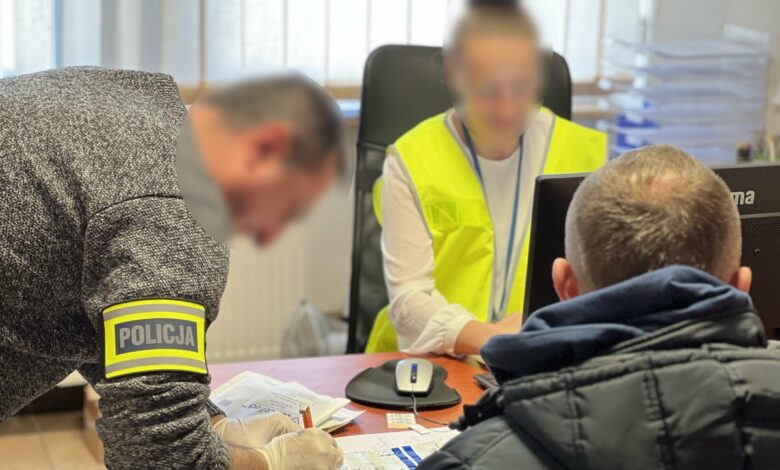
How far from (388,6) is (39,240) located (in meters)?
2.01

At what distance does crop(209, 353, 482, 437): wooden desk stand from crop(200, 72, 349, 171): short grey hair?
0.72 m

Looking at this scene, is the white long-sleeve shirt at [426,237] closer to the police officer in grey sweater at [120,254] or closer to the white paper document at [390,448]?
the white paper document at [390,448]

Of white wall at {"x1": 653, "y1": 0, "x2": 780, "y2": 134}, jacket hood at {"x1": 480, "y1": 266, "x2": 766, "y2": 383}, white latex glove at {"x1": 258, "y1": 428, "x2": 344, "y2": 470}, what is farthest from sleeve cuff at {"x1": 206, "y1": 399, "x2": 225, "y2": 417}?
white wall at {"x1": 653, "y1": 0, "x2": 780, "y2": 134}

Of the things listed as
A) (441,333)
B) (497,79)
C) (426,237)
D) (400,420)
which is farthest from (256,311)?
(400,420)

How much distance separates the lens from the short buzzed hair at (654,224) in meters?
0.98

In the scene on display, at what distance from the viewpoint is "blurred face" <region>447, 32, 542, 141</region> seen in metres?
1.93

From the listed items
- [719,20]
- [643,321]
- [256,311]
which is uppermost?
[719,20]

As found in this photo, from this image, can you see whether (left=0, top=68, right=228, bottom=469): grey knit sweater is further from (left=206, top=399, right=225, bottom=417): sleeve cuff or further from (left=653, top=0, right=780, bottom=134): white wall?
(left=653, top=0, right=780, bottom=134): white wall

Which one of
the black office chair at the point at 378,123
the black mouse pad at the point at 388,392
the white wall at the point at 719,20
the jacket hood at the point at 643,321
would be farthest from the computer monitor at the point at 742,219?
the white wall at the point at 719,20

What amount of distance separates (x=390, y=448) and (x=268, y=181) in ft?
2.08

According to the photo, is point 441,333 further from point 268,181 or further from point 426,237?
point 268,181

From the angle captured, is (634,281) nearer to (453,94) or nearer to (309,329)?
(453,94)

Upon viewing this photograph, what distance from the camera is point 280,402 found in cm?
170

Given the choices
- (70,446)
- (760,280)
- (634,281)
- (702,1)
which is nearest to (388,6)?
(702,1)
